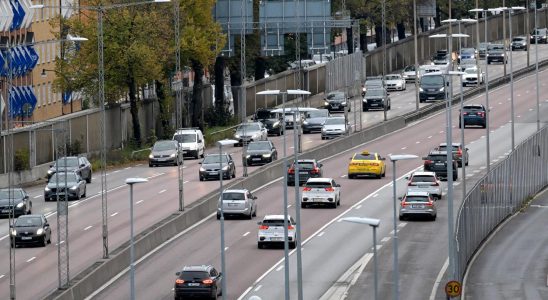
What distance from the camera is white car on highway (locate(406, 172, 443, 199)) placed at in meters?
88.6

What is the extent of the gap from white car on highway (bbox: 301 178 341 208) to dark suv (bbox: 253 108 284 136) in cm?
3407

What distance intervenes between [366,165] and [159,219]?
1857cm

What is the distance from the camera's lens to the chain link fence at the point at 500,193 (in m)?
72.4

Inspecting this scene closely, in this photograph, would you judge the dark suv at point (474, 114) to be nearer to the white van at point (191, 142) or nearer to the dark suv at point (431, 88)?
the dark suv at point (431, 88)

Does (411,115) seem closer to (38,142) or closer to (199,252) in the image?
(38,142)

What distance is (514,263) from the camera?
75688 mm

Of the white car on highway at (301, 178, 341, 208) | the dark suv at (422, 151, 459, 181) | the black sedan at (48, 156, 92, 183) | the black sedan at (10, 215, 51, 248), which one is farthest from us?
the dark suv at (422, 151, 459, 181)

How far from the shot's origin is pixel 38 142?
101250 mm

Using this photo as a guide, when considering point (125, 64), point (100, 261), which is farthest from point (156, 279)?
point (125, 64)

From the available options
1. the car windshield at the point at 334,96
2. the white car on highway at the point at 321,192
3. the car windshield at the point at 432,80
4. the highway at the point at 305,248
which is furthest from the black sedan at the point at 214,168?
the car windshield at the point at 432,80

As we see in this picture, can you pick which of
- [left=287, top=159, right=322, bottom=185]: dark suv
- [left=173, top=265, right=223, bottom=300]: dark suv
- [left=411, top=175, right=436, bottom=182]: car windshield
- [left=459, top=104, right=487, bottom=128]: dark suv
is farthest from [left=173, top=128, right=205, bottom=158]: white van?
[left=173, top=265, right=223, bottom=300]: dark suv

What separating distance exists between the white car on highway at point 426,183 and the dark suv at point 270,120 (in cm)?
3247

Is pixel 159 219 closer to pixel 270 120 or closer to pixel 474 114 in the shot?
pixel 474 114

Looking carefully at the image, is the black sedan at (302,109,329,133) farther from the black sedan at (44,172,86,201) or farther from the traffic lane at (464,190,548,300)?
the black sedan at (44,172,86,201)
